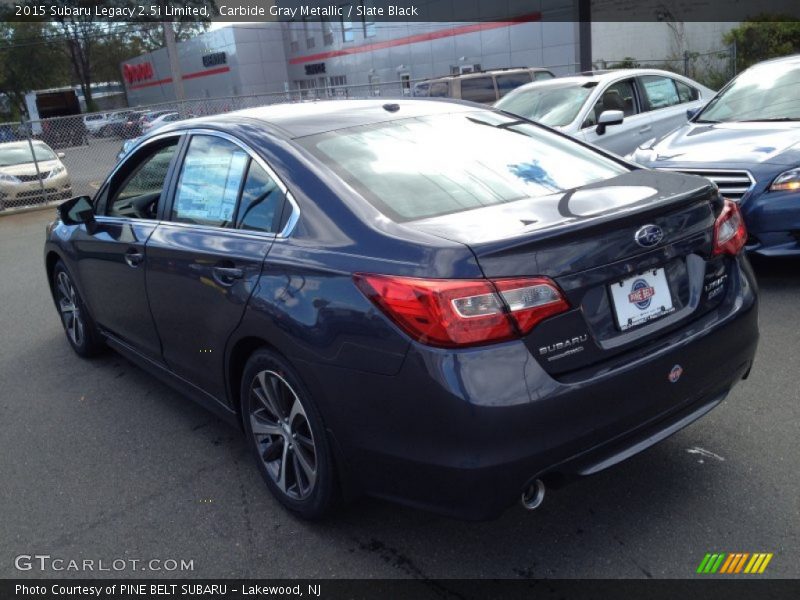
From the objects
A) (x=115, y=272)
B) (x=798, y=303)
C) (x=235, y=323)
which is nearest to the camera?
(x=235, y=323)

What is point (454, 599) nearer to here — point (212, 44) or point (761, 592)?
point (761, 592)

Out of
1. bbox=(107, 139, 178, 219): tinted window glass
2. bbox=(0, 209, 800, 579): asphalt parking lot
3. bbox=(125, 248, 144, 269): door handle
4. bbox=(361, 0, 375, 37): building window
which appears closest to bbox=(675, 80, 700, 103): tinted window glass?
bbox=(0, 209, 800, 579): asphalt parking lot

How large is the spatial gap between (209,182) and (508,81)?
1373 centimetres

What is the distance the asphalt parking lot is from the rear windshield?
129 centimetres

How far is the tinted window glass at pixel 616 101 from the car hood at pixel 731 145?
257 centimetres

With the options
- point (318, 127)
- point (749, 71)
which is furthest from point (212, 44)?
point (318, 127)

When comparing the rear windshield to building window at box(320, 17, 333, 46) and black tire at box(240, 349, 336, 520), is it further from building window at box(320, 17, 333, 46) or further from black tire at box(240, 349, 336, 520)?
building window at box(320, 17, 333, 46)

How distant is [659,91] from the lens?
10.2m

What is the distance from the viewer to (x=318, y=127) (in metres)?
3.43

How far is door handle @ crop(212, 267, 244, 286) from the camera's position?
316 cm

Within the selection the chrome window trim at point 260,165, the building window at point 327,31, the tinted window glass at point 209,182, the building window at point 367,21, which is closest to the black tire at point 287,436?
the chrome window trim at point 260,165

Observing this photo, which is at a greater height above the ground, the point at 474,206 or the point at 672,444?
the point at 474,206

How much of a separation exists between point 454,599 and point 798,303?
3818 millimetres

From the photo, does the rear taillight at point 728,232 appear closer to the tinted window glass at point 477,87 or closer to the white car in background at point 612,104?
the white car in background at point 612,104
